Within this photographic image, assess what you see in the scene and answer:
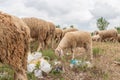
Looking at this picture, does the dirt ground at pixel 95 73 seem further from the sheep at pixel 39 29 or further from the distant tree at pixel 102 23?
the distant tree at pixel 102 23

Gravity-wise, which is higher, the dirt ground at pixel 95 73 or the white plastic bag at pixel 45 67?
the white plastic bag at pixel 45 67

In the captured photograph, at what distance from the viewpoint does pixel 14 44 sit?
727cm

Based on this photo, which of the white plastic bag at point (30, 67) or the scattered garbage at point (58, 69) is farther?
the scattered garbage at point (58, 69)

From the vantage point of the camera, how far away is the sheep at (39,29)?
12750 mm

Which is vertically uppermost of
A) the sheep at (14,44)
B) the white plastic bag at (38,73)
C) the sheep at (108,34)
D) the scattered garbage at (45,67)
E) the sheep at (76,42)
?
the sheep at (14,44)

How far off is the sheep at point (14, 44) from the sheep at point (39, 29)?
5.18 meters

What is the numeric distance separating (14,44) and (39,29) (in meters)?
5.82

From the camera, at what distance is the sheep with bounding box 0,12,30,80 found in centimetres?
714

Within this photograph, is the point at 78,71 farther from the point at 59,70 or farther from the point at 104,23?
the point at 104,23

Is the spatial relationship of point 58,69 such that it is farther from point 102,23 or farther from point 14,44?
point 102,23

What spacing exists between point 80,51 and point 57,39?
5373mm

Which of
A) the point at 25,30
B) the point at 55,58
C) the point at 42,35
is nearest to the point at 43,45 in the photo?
the point at 42,35

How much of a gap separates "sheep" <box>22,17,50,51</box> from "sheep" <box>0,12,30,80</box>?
518 cm

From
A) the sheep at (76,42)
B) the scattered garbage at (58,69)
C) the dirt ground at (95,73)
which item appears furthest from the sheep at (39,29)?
the scattered garbage at (58,69)
